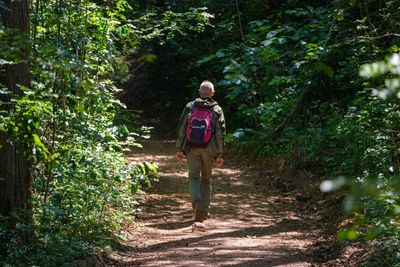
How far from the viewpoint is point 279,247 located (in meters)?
8.02

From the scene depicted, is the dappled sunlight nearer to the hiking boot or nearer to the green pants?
the hiking boot

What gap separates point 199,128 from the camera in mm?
8828

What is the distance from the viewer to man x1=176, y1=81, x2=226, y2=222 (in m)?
8.84

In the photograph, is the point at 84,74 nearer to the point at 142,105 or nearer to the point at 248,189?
the point at 248,189

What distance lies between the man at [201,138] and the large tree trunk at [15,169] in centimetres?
→ 282

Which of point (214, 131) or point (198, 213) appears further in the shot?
point (198, 213)

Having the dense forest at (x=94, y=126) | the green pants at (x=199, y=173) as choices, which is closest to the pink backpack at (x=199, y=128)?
the green pants at (x=199, y=173)

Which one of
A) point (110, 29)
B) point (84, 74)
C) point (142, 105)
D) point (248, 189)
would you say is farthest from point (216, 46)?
point (84, 74)

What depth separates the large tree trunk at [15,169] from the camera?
6.50 m

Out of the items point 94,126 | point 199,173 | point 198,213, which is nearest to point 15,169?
point 94,126

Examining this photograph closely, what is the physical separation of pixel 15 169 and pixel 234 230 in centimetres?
367

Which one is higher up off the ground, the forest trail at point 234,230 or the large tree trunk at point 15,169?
the large tree trunk at point 15,169

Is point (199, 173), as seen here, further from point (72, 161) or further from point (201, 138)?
point (72, 161)

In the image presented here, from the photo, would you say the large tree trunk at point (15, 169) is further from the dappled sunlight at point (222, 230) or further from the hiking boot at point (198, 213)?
the hiking boot at point (198, 213)
